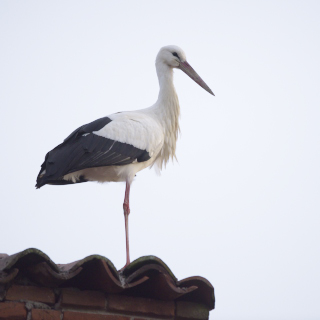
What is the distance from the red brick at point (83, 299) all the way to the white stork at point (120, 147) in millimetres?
2118

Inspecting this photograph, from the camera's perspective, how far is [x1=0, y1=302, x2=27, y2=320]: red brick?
349cm

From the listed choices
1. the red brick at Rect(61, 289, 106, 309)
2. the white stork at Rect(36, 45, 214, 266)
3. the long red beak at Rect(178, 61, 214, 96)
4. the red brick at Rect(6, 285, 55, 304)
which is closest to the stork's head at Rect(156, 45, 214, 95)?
the long red beak at Rect(178, 61, 214, 96)

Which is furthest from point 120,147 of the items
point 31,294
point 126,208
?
point 31,294

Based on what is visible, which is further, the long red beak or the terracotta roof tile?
the long red beak

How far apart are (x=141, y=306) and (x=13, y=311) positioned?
81 cm

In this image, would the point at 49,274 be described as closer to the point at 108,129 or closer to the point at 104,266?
the point at 104,266

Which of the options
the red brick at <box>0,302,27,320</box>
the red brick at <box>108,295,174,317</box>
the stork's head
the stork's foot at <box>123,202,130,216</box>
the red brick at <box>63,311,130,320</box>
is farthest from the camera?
the stork's head

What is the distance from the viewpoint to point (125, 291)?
388cm

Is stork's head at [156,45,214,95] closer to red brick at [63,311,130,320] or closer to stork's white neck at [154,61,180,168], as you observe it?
stork's white neck at [154,61,180,168]

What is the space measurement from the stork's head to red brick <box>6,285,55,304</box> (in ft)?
14.4

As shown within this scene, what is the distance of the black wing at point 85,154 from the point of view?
6.01 metres

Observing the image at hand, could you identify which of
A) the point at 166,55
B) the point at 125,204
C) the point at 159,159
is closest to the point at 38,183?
the point at 125,204

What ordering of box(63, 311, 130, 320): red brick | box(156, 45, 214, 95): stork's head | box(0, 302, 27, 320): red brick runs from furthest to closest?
box(156, 45, 214, 95): stork's head
box(63, 311, 130, 320): red brick
box(0, 302, 27, 320): red brick

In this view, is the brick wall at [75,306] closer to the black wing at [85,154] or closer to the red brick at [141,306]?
the red brick at [141,306]
